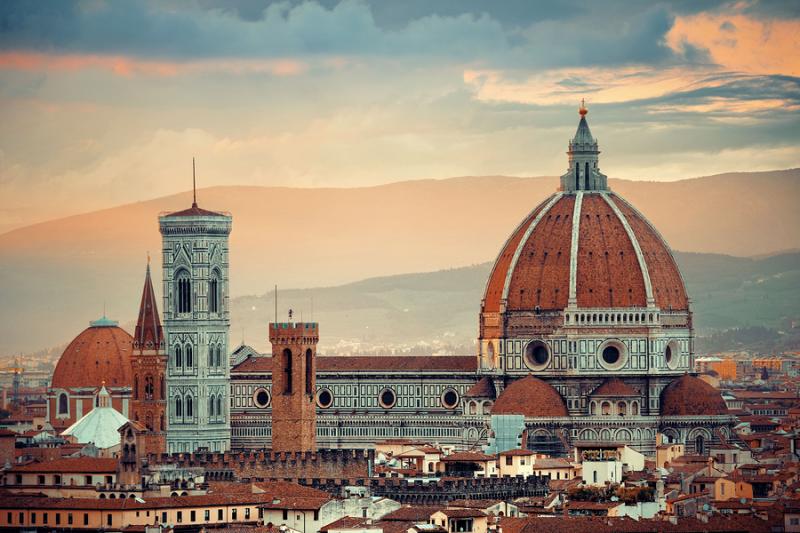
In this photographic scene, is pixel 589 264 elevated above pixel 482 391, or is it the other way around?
pixel 589 264

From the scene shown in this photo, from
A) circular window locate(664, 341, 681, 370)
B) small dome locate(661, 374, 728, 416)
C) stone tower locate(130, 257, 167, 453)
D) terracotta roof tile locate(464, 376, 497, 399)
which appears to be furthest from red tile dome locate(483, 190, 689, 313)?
stone tower locate(130, 257, 167, 453)

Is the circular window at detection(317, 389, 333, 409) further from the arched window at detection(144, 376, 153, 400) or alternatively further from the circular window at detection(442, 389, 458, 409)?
the arched window at detection(144, 376, 153, 400)

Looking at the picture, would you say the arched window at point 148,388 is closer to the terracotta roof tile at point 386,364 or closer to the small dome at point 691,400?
the terracotta roof tile at point 386,364

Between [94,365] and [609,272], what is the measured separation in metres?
49.0

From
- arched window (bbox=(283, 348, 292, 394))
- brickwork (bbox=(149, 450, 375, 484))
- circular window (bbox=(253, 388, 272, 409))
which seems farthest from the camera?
circular window (bbox=(253, 388, 272, 409))

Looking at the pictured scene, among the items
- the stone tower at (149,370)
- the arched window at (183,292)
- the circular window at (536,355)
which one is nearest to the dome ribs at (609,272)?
the circular window at (536,355)

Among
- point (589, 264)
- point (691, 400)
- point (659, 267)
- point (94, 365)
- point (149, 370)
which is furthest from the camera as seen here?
point (94, 365)

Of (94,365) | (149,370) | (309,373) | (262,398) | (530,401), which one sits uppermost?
(94,365)

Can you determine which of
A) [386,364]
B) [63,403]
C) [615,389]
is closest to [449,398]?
[386,364]

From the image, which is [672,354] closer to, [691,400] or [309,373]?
[691,400]

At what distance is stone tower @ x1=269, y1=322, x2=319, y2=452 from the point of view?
150 m

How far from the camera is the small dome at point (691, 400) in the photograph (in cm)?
15688

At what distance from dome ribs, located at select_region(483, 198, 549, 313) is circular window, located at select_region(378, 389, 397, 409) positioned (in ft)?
25.1

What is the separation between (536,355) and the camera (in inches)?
6427
